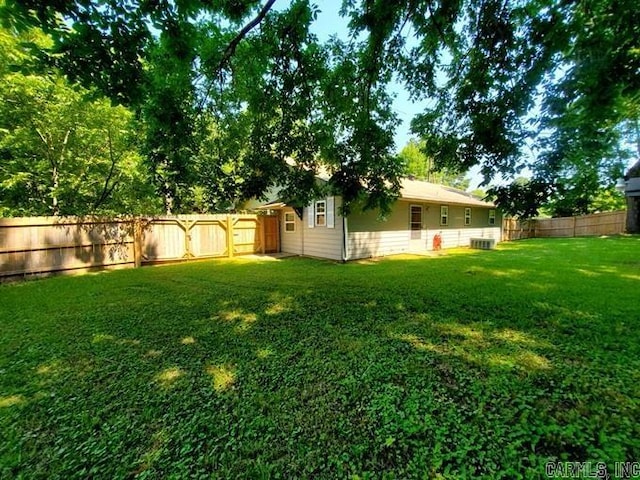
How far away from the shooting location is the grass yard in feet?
5.98

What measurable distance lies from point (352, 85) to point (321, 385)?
535cm

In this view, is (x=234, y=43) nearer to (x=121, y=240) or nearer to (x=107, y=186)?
(x=121, y=240)

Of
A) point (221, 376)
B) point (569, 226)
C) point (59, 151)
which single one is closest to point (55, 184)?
point (59, 151)

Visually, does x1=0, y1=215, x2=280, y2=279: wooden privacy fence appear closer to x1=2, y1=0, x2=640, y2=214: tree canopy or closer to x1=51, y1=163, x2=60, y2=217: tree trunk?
x1=51, y1=163, x2=60, y2=217: tree trunk

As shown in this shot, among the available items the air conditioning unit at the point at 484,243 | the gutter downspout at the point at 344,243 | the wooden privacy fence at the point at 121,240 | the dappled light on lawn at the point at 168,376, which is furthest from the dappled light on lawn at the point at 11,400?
the air conditioning unit at the point at 484,243

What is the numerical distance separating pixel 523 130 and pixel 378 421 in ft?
14.5

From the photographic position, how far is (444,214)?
13.9 m

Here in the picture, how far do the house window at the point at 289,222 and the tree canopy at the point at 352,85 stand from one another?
6.58 metres

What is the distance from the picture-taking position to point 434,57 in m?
5.45

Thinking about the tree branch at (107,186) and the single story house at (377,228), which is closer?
the tree branch at (107,186)

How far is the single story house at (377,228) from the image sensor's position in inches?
409

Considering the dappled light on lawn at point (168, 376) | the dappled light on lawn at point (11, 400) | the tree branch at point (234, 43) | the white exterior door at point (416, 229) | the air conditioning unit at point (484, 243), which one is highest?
the tree branch at point (234, 43)

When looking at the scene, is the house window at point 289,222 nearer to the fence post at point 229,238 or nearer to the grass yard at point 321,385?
the fence post at point 229,238

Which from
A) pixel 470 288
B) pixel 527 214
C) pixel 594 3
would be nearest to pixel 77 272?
pixel 470 288
